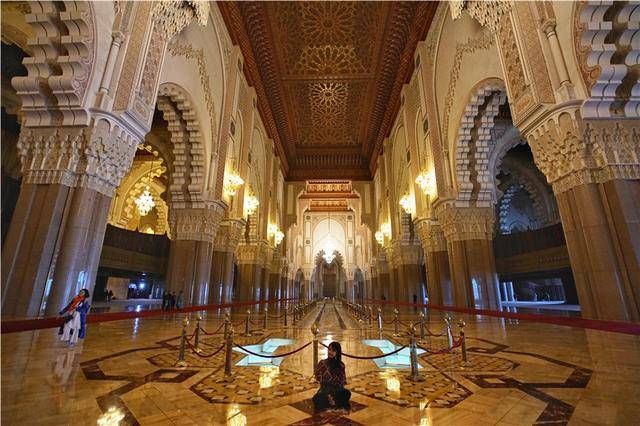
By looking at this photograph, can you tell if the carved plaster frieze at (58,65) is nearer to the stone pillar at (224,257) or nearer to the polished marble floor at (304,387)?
the polished marble floor at (304,387)

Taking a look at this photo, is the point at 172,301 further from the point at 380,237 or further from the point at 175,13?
the point at 380,237

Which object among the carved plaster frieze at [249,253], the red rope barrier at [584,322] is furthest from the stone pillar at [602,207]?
the carved plaster frieze at [249,253]

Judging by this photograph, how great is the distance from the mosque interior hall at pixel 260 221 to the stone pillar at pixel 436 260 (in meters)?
0.05

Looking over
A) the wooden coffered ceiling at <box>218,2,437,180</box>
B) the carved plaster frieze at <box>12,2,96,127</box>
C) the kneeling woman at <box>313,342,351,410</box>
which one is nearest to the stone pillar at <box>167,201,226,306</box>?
the carved plaster frieze at <box>12,2,96,127</box>

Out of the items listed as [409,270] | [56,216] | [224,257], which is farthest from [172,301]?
[409,270]

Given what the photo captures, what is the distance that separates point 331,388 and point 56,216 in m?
4.41

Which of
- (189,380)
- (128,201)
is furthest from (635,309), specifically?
(128,201)

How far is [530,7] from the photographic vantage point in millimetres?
4734

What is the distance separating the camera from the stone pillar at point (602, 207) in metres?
3.78

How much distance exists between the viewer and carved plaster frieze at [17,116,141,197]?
13.7 feet

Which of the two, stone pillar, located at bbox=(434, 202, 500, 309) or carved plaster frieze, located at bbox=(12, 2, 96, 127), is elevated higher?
carved plaster frieze, located at bbox=(12, 2, 96, 127)

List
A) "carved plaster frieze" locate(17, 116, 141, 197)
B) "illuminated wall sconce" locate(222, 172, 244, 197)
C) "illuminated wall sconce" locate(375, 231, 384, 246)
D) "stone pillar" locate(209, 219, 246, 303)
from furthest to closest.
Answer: "illuminated wall sconce" locate(375, 231, 384, 246), "stone pillar" locate(209, 219, 246, 303), "illuminated wall sconce" locate(222, 172, 244, 197), "carved plaster frieze" locate(17, 116, 141, 197)

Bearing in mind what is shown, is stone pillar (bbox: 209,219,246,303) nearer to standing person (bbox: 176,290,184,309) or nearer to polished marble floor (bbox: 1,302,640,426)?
standing person (bbox: 176,290,184,309)

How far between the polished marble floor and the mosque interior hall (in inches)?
0.8
